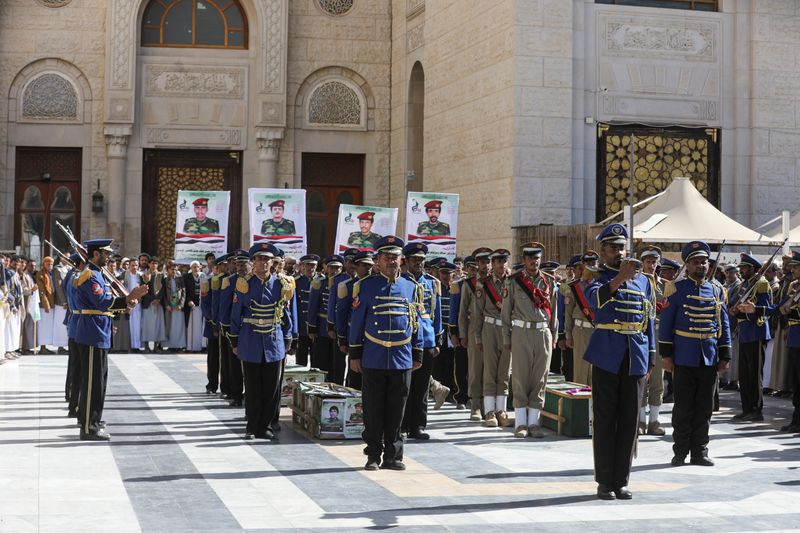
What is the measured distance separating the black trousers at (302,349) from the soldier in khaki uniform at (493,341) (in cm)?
560

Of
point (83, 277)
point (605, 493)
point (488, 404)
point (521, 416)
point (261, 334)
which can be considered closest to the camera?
point (605, 493)

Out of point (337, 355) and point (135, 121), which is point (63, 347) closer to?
point (135, 121)

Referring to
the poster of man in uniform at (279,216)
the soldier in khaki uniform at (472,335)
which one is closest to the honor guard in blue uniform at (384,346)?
the soldier in khaki uniform at (472,335)

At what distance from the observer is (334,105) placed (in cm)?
2977

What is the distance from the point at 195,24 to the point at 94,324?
1899cm

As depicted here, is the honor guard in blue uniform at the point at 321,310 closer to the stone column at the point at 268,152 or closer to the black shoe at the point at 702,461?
the black shoe at the point at 702,461

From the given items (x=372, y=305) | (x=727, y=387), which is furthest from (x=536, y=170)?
(x=372, y=305)

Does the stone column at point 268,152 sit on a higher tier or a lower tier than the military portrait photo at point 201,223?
higher

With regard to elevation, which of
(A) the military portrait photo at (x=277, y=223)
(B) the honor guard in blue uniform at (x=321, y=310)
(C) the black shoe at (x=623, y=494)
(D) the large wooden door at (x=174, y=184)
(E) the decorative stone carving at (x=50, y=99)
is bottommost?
(C) the black shoe at (x=623, y=494)

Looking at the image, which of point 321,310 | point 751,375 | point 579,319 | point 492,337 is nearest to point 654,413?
point 579,319

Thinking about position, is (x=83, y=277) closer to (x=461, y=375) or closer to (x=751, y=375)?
(x=461, y=375)

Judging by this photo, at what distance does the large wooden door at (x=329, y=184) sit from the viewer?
1168 inches

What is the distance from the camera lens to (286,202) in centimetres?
1759

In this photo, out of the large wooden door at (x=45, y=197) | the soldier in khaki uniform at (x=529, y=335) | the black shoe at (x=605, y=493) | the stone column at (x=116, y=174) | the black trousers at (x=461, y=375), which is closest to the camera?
the black shoe at (x=605, y=493)
